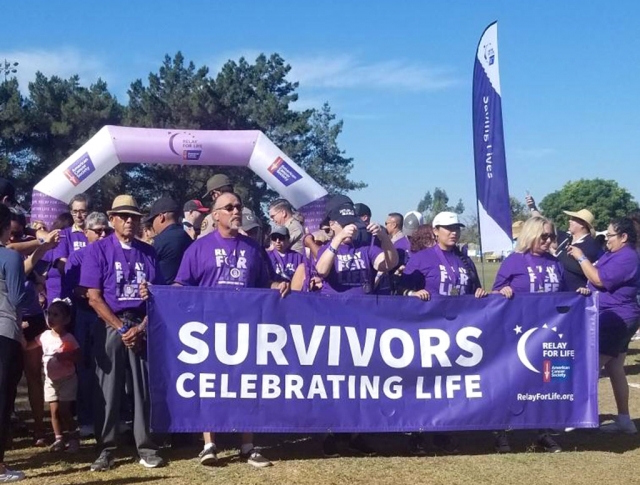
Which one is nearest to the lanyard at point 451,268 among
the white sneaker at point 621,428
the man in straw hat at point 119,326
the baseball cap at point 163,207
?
the white sneaker at point 621,428

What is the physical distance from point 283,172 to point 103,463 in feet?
24.7

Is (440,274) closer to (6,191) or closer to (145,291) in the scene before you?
(145,291)

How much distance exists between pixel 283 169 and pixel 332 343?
7019mm

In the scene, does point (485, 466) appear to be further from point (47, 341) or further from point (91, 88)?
point (91, 88)

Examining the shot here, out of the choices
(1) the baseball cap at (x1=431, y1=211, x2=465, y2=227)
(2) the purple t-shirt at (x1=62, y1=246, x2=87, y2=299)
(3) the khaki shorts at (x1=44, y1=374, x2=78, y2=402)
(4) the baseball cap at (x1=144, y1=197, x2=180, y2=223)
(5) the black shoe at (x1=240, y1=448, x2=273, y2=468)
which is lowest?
(5) the black shoe at (x1=240, y1=448, x2=273, y2=468)

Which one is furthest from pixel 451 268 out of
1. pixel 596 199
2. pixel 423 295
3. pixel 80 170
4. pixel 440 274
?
pixel 596 199

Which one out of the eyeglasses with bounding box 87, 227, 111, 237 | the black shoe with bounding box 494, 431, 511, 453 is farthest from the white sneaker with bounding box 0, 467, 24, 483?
the black shoe with bounding box 494, 431, 511, 453

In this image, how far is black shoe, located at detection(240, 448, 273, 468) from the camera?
6066 mm

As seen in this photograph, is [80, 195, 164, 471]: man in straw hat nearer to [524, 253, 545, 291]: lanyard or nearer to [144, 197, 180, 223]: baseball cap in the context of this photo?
[144, 197, 180, 223]: baseball cap

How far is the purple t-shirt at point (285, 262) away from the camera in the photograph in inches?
301

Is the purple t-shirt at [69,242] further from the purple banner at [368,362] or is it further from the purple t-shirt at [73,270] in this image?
the purple banner at [368,362]

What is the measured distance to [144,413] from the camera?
6.10 metres

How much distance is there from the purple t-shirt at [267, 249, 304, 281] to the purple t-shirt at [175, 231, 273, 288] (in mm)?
1285

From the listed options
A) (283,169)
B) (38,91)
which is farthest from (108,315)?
(38,91)
